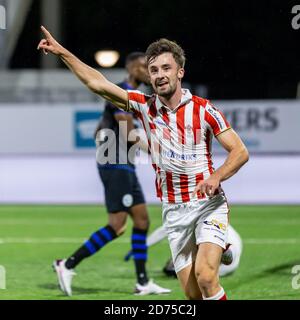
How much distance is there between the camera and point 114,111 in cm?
759

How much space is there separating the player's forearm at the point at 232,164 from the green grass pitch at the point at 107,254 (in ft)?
6.93

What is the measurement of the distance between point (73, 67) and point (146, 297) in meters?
2.44

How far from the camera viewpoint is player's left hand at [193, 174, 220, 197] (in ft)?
16.8

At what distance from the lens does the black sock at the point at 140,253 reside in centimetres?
754

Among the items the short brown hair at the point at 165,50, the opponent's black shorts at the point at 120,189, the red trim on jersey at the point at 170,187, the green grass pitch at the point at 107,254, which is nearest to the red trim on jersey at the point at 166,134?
the red trim on jersey at the point at 170,187

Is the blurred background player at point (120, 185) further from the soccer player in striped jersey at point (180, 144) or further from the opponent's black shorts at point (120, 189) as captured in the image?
the soccer player in striped jersey at point (180, 144)

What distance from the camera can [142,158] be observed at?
1123cm

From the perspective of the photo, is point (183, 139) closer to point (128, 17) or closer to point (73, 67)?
point (73, 67)

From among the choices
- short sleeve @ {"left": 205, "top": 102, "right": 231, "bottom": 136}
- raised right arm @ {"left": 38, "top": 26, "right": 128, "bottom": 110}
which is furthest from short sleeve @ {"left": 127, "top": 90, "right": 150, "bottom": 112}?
short sleeve @ {"left": 205, "top": 102, "right": 231, "bottom": 136}

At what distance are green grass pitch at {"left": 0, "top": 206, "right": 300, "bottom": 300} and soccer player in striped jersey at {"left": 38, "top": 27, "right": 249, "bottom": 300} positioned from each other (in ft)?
5.67

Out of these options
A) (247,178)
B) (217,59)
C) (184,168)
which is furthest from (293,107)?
(184,168)

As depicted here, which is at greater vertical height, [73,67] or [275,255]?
[73,67]

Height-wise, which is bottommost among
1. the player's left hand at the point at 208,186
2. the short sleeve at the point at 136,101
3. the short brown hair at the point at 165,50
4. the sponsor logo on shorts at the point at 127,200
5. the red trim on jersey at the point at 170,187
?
the sponsor logo on shorts at the point at 127,200

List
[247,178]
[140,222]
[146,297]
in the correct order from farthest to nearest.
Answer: [247,178], [140,222], [146,297]
